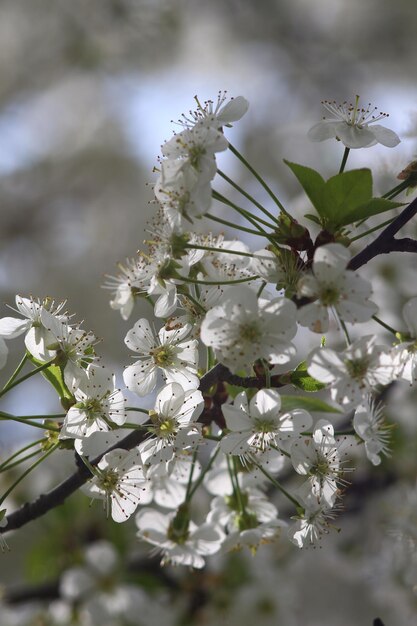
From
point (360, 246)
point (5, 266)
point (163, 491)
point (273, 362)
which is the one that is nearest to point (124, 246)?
A: point (5, 266)

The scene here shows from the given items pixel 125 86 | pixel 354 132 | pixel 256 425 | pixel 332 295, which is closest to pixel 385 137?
pixel 354 132

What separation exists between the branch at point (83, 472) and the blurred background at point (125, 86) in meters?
2.88

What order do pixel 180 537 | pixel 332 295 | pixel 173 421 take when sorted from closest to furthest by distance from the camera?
pixel 332 295
pixel 173 421
pixel 180 537

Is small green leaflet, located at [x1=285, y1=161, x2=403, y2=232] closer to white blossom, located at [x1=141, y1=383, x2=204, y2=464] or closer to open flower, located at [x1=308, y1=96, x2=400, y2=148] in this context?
open flower, located at [x1=308, y1=96, x2=400, y2=148]

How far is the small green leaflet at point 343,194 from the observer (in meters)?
0.83

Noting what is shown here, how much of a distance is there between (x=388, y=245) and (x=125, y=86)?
3808 millimetres

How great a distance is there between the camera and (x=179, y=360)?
97 cm

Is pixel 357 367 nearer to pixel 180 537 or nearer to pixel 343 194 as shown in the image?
pixel 343 194

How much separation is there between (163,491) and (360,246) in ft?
2.21

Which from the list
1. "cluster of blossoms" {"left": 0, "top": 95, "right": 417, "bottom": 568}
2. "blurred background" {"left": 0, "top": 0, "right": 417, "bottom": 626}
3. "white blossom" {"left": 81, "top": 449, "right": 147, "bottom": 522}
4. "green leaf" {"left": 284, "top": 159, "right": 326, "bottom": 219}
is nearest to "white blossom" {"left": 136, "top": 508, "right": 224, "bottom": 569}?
"cluster of blossoms" {"left": 0, "top": 95, "right": 417, "bottom": 568}

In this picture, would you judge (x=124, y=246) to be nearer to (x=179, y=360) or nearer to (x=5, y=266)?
(x=5, y=266)

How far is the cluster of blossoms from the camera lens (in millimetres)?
812

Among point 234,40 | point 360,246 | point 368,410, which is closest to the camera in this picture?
point 368,410

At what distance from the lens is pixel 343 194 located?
2.76 ft
